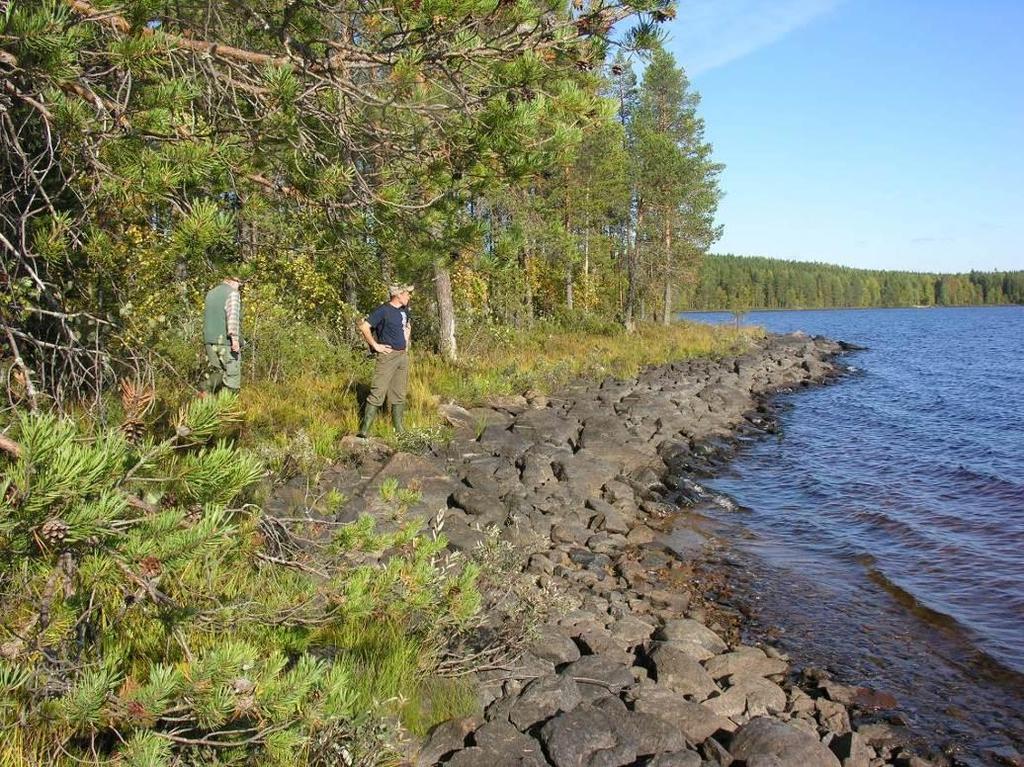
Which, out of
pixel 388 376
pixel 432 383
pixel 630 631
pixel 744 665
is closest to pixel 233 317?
pixel 388 376

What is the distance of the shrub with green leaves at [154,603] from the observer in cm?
165

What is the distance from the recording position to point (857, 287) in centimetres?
14225

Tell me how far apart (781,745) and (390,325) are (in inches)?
243

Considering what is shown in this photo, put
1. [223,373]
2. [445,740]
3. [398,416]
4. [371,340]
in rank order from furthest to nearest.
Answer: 1. [398,416]
2. [371,340]
3. [223,373]
4. [445,740]

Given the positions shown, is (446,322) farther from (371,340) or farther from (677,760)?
(677,760)

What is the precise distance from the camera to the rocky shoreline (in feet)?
12.8

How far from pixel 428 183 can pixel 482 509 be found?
4.32m

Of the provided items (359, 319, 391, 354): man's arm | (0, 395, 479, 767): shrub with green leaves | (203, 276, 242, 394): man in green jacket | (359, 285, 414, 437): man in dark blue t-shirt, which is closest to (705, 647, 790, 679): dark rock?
(0, 395, 479, 767): shrub with green leaves

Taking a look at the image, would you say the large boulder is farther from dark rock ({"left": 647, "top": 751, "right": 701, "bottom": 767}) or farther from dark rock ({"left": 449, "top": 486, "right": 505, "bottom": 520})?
dark rock ({"left": 449, "top": 486, "right": 505, "bottom": 520})

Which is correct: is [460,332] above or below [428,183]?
below

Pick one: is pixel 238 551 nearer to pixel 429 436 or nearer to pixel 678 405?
pixel 429 436

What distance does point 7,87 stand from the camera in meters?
2.98

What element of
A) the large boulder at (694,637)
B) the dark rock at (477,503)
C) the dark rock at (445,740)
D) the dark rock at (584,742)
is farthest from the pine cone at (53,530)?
the dark rock at (477,503)

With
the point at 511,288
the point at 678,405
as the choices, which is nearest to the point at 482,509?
the point at 678,405
